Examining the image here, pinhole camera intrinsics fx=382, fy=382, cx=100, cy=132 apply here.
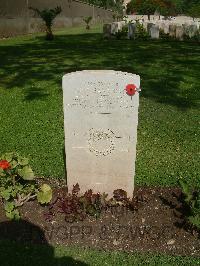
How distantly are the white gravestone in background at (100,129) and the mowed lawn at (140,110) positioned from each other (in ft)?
2.70

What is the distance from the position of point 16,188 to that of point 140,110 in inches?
161

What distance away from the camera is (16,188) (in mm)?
4332

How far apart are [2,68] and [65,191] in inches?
328

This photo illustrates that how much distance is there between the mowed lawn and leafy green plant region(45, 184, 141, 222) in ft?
2.34

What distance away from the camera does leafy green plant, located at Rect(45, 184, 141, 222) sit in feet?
14.1

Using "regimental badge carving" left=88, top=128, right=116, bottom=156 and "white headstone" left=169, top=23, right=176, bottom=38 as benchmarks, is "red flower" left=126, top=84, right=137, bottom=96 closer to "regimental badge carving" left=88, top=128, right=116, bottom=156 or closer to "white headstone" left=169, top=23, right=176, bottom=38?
"regimental badge carving" left=88, top=128, right=116, bottom=156

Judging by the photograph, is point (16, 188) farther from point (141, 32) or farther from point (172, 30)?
point (141, 32)

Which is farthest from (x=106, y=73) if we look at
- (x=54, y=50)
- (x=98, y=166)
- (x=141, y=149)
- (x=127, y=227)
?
(x=54, y=50)

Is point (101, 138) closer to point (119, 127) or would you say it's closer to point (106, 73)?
point (119, 127)

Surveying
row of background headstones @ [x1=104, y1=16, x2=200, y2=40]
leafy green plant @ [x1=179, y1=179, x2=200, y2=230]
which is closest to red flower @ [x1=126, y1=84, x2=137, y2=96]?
leafy green plant @ [x1=179, y1=179, x2=200, y2=230]

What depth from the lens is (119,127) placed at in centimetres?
409

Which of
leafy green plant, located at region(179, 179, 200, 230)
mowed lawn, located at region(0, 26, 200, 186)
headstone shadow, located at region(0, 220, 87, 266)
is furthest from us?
mowed lawn, located at region(0, 26, 200, 186)

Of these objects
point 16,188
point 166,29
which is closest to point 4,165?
point 16,188

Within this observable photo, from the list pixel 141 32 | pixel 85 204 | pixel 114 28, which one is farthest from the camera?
pixel 114 28
